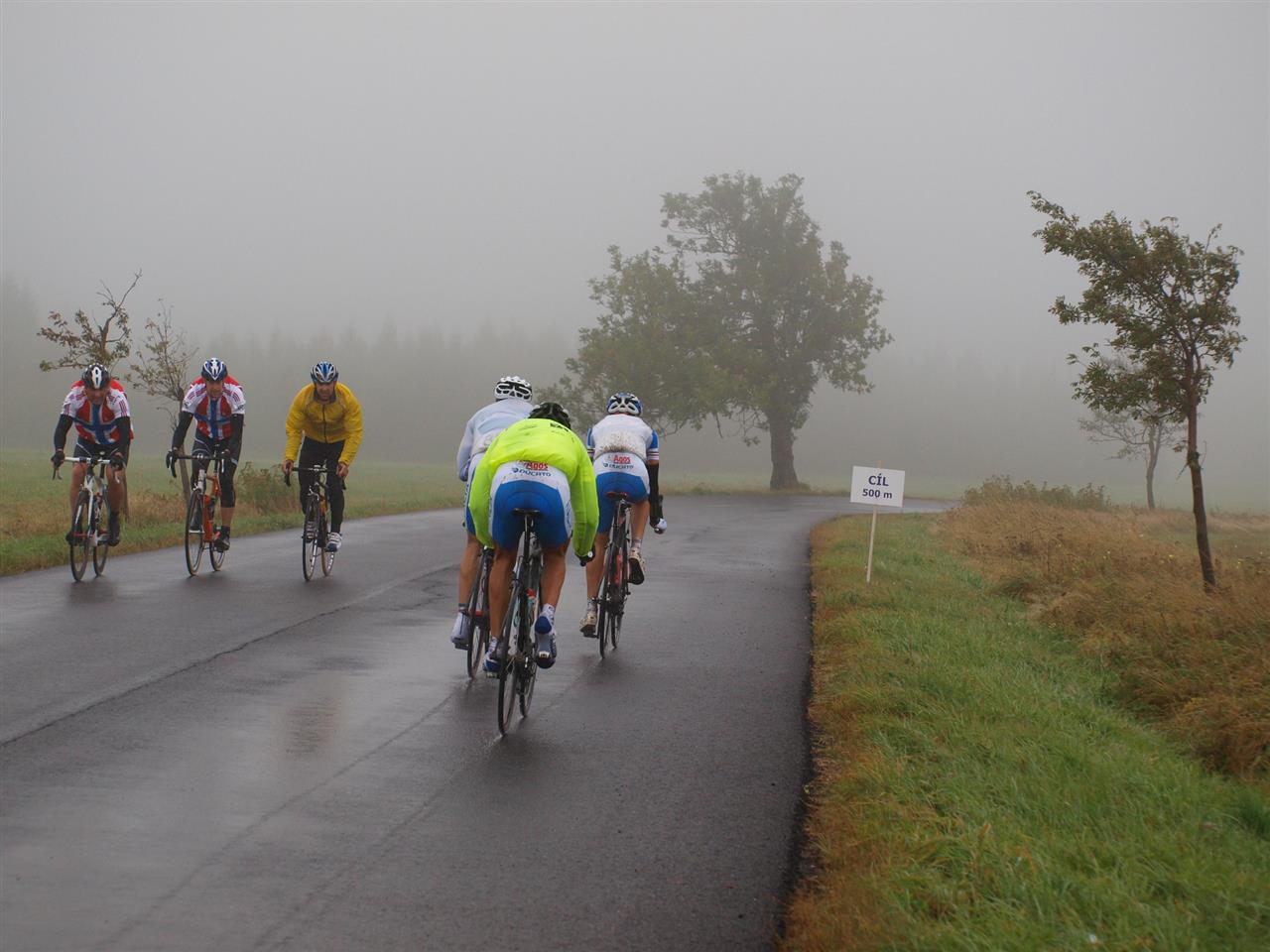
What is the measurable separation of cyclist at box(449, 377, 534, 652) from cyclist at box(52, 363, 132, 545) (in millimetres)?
5857

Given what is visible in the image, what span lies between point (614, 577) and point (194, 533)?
18.6 ft

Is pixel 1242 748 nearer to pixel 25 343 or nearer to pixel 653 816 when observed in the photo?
pixel 653 816

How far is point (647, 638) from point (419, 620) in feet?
6.49

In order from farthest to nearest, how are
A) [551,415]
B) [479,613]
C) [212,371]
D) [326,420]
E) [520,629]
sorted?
[326,420], [212,371], [479,613], [551,415], [520,629]

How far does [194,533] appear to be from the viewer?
14164 millimetres

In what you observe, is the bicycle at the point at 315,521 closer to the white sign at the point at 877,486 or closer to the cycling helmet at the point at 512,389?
the cycling helmet at the point at 512,389

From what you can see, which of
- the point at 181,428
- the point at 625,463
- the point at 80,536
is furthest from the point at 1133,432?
the point at 80,536

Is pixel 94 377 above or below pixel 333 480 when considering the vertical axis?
above

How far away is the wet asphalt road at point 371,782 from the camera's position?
174 inches

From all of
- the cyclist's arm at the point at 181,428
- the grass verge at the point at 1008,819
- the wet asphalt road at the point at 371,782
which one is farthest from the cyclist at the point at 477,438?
the cyclist's arm at the point at 181,428

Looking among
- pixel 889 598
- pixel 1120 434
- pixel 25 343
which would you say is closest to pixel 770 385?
pixel 1120 434

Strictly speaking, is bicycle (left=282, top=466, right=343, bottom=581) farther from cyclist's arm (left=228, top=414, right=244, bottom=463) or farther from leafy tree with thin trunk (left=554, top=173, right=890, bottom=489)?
leafy tree with thin trunk (left=554, top=173, right=890, bottom=489)

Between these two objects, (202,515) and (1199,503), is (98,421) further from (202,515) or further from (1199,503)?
(1199,503)

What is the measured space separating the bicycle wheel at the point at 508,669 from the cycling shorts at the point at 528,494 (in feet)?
1.34
